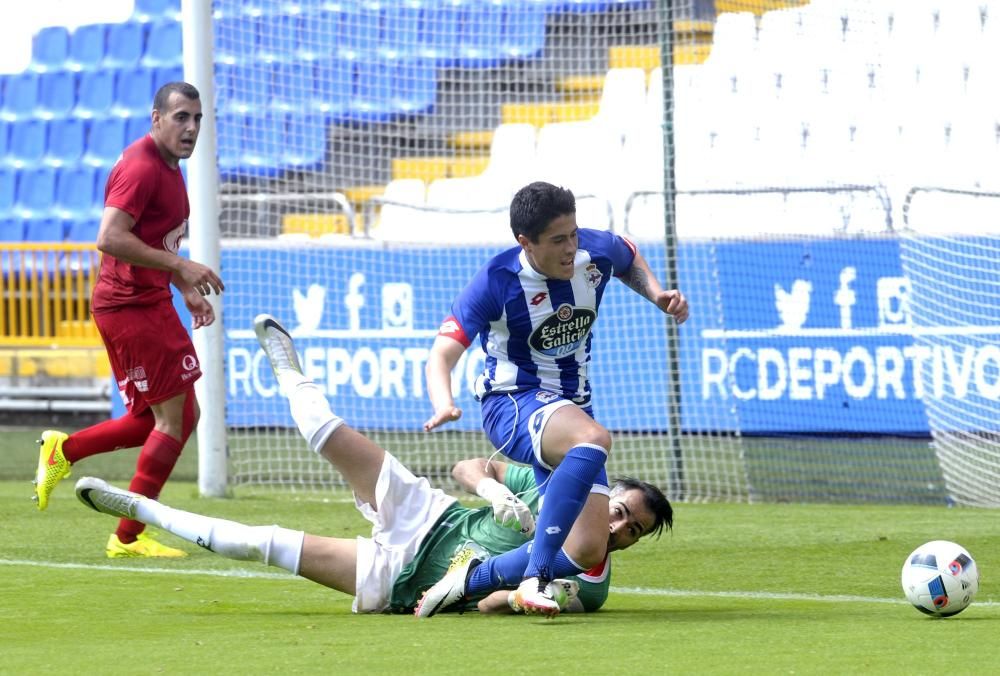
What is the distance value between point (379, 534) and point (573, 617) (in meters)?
0.68

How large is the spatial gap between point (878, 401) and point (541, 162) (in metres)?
4.23

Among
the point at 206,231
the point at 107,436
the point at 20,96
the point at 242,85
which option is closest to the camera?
the point at 107,436

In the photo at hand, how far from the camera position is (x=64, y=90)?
19.8 meters

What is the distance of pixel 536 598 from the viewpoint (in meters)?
5.05

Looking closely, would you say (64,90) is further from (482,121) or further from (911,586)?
(911,586)

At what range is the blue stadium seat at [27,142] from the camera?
1964cm

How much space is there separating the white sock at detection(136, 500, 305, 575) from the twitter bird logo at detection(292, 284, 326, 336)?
758 centimetres

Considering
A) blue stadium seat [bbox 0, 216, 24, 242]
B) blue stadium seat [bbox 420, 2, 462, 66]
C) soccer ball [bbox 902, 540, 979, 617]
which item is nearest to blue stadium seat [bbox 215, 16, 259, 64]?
blue stadium seat [bbox 420, 2, 462, 66]

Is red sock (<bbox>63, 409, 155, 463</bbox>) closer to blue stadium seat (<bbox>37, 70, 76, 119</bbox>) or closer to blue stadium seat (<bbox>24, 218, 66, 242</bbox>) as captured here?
blue stadium seat (<bbox>24, 218, 66, 242</bbox>)

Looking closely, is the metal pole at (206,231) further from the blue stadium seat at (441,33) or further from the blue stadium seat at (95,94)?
the blue stadium seat at (95,94)

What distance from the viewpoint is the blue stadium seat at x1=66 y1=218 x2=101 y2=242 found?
18.6 meters

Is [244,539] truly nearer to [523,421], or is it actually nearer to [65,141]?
[523,421]

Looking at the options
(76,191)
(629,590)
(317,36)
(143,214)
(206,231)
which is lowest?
(629,590)

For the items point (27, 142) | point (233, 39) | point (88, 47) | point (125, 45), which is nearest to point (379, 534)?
point (233, 39)
